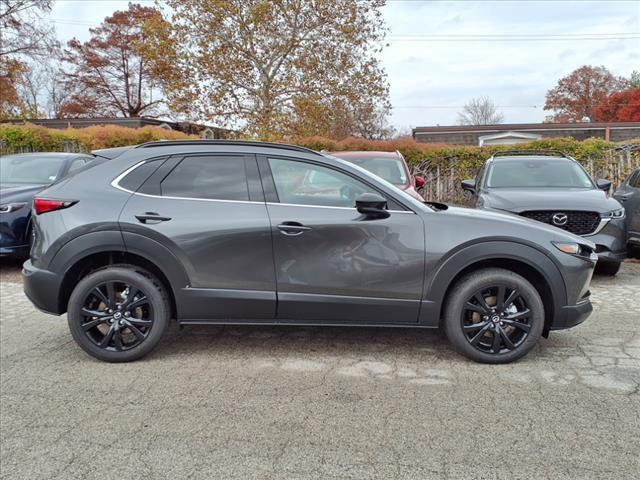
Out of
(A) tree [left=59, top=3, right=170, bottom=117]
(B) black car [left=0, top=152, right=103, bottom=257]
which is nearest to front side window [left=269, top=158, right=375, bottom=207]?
(B) black car [left=0, top=152, right=103, bottom=257]

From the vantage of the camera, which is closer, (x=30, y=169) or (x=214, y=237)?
(x=214, y=237)

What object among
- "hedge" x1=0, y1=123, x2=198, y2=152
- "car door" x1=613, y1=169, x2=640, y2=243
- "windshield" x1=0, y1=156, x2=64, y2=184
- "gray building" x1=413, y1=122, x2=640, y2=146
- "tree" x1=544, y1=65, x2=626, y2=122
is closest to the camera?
"car door" x1=613, y1=169, x2=640, y2=243

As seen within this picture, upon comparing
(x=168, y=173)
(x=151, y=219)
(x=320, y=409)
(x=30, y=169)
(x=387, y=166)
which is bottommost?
(x=320, y=409)

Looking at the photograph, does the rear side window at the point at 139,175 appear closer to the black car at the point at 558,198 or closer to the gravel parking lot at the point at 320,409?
the gravel parking lot at the point at 320,409

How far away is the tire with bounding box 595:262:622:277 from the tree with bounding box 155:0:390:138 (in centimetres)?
1179

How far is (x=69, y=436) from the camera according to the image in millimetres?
2994

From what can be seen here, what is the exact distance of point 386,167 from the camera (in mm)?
8633

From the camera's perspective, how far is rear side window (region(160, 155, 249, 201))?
4066mm

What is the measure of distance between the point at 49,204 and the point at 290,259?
1.98 metres

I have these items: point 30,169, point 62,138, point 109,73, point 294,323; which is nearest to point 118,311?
point 294,323

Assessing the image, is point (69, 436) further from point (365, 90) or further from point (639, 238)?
point (365, 90)

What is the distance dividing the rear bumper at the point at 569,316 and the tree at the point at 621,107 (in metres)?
47.9

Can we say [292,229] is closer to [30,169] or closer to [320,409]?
[320,409]

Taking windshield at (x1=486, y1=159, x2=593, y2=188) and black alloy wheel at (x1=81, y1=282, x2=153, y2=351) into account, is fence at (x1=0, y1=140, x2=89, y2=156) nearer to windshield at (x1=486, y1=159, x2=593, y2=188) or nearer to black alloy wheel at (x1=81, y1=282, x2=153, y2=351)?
windshield at (x1=486, y1=159, x2=593, y2=188)
